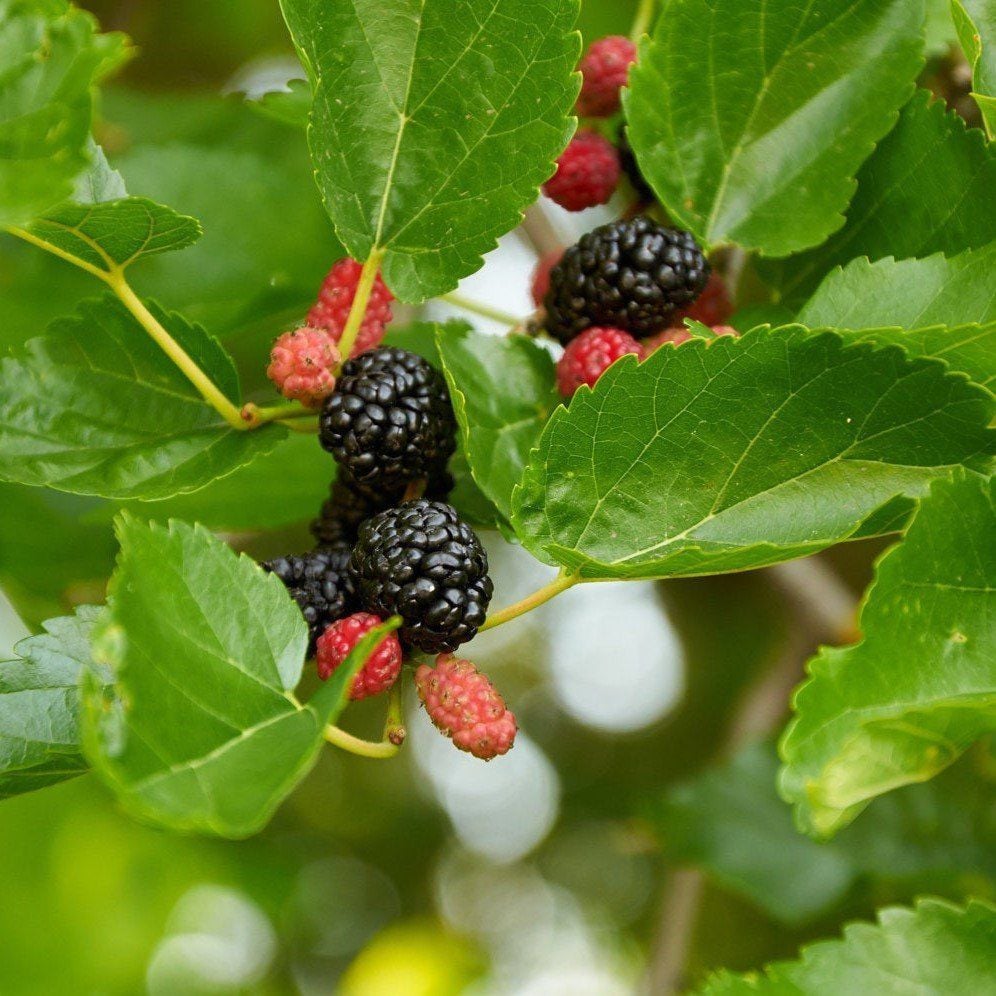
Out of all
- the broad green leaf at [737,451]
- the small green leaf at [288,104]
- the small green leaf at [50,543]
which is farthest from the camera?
the small green leaf at [50,543]

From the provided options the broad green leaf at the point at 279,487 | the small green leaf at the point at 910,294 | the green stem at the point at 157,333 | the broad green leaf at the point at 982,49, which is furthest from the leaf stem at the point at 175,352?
the broad green leaf at the point at 982,49

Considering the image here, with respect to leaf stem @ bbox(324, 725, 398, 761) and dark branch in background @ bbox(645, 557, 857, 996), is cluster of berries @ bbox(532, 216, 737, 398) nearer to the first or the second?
leaf stem @ bbox(324, 725, 398, 761)

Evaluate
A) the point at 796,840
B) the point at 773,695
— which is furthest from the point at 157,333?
the point at 773,695

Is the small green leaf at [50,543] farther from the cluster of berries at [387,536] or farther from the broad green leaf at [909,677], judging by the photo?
the broad green leaf at [909,677]

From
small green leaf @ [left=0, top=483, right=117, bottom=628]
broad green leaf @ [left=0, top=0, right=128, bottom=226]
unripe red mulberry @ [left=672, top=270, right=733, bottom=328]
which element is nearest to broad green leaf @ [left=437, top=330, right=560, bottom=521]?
unripe red mulberry @ [left=672, top=270, right=733, bottom=328]

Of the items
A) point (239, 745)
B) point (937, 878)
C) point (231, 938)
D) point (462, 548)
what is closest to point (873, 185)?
point (462, 548)

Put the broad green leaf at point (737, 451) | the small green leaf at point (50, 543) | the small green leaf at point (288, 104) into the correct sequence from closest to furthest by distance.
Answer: the broad green leaf at point (737, 451) → the small green leaf at point (288, 104) → the small green leaf at point (50, 543)

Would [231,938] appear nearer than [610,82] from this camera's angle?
No

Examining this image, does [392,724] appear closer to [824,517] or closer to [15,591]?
[824,517]
